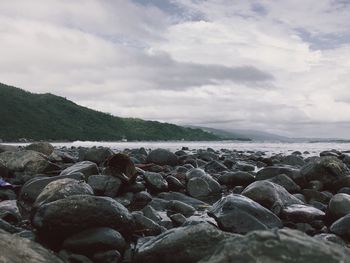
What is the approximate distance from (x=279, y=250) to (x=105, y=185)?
624 cm

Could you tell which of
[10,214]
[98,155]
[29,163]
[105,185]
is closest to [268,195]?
[105,185]

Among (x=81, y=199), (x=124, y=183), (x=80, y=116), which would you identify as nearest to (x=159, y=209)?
(x=124, y=183)

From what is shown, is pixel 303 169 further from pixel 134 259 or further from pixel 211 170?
pixel 134 259

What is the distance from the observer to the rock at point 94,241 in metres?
5.23

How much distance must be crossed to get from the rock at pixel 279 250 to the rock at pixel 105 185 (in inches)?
230

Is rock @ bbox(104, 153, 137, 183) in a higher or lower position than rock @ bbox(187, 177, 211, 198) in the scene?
higher

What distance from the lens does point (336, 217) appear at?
7.50m

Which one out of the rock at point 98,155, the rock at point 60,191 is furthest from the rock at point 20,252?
the rock at point 98,155

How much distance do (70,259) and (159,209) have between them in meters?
3.08

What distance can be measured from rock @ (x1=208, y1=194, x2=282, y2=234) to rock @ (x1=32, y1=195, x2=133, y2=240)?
1410 millimetres

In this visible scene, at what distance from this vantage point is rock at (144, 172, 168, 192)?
9.78m

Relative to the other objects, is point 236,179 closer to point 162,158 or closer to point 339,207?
point 339,207

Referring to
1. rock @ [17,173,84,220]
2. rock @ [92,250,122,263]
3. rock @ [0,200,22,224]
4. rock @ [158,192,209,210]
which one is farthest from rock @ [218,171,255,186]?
rock @ [92,250,122,263]

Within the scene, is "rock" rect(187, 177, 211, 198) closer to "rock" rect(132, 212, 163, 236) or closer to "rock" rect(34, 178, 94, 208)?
"rock" rect(34, 178, 94, 208)
